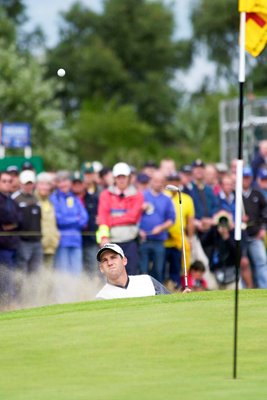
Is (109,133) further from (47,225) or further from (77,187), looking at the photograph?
(47,225)

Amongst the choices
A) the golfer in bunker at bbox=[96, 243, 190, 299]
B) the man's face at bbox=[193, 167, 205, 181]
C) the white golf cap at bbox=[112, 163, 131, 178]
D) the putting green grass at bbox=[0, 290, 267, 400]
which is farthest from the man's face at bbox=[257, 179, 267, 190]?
the putting green grass at bbox=[0, 290, 267, 400]

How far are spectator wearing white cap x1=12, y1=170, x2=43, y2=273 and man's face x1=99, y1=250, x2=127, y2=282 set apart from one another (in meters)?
7.11

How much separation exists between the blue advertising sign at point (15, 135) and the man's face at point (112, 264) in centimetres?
2140

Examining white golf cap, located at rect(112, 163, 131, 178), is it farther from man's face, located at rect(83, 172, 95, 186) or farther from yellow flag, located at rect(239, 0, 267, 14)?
yellow flag, located at rect(239, 0, 267, 14)

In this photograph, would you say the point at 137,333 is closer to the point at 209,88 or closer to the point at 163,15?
the point at 209,88

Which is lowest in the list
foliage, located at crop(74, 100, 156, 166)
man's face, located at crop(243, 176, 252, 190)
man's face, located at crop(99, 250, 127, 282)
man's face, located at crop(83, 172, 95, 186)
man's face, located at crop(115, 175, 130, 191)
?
man's face, located at crop(99, 250, 127, 282)

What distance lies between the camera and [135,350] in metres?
8.91

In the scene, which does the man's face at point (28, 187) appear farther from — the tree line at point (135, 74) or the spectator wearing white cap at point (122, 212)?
the tree line at point (135, 74)

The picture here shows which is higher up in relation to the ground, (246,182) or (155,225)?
(246,182)

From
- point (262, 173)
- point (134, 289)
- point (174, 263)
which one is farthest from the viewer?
point (262, 173)

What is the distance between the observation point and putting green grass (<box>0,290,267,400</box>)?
7.70m

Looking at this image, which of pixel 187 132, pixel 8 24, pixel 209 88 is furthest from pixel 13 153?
pixel 209 88

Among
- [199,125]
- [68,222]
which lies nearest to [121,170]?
[68,222]

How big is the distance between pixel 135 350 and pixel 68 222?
11.7m
